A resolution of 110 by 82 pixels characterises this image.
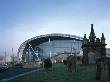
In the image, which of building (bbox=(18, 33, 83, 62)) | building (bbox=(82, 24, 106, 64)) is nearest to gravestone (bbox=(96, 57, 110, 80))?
building (bbox=(82, 24, 106, 64))

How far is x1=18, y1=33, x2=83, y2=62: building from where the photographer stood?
5310 inches

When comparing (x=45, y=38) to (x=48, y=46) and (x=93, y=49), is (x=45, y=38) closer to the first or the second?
(x=48, y=46)

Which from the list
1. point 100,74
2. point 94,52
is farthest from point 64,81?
point 94,52

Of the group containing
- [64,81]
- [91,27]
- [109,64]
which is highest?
[91,27]

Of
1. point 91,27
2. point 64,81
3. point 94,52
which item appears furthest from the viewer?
point 91,27

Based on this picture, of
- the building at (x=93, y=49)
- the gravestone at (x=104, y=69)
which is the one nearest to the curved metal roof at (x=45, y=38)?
the building at (x=93, y=49)

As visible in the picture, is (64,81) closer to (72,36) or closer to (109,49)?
(72,36)

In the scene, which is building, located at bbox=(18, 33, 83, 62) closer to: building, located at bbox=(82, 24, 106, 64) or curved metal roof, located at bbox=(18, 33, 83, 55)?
curved metal roof, located at bbox=(18, 33, 83, 55)

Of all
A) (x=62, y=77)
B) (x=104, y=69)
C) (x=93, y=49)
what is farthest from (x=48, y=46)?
(x=104, y=69)

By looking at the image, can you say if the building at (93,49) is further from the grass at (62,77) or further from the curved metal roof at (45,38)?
the curved metal roof at (45,38)

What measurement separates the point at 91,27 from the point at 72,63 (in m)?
25.1

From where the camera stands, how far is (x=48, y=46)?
146 m

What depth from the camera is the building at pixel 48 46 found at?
5310 inches

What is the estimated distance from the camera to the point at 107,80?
21.9 metres
